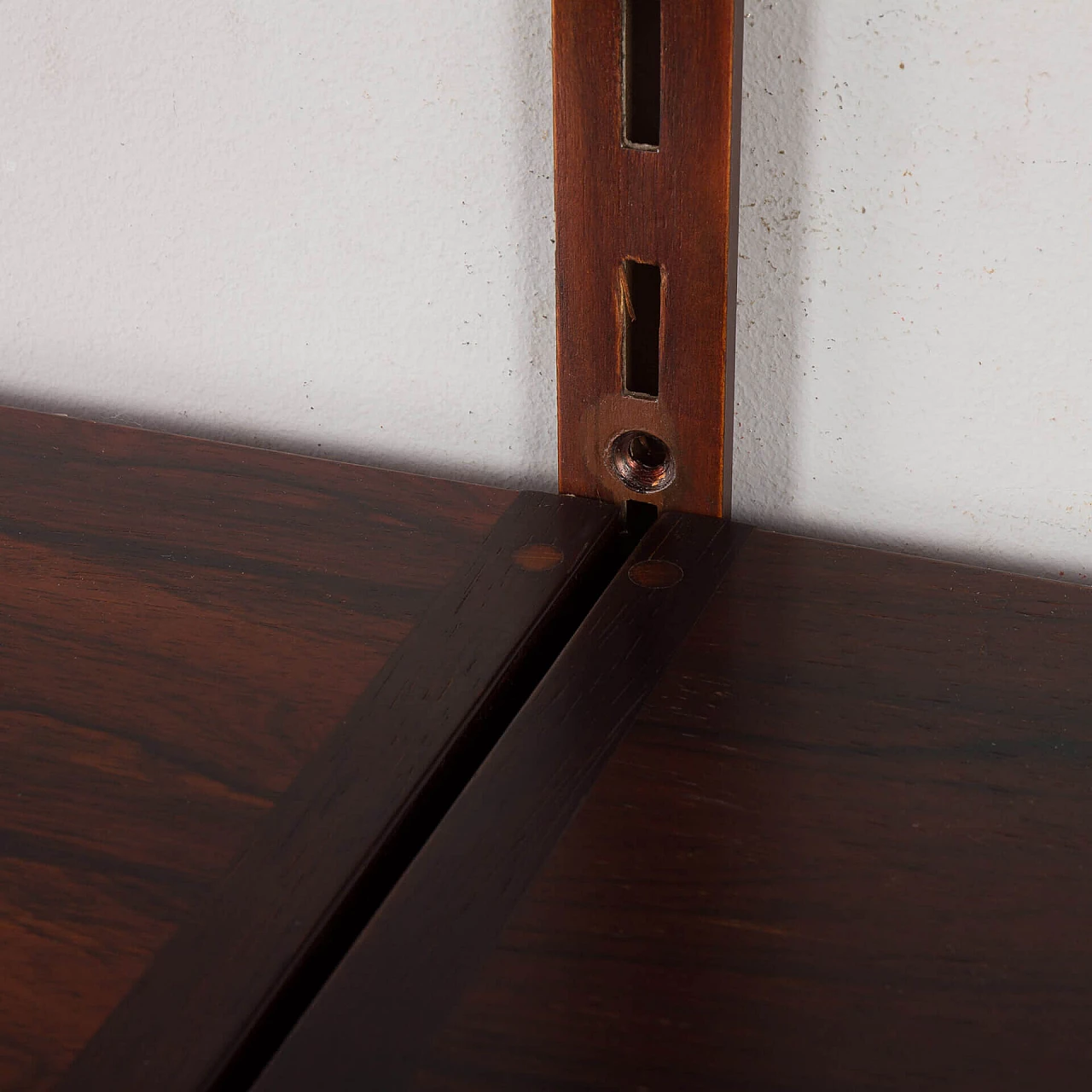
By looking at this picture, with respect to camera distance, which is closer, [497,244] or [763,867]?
[763,867]

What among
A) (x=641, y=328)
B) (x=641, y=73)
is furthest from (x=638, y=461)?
(x=641, y=73)

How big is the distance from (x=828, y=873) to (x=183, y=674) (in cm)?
25

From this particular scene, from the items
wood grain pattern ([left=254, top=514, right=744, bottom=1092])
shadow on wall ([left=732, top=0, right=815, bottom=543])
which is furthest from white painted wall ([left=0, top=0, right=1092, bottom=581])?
wood grain pattern ([left=254, top=514, right=744, bottom=1092])

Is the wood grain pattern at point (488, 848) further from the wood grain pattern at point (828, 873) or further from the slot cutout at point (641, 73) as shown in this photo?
the slot cutout at point (641, 73)

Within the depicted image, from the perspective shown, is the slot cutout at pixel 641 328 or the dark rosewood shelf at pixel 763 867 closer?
the dark rosewood shelf at pixel 763 867

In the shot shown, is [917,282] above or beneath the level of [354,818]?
above

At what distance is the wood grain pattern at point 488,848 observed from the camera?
0.38m

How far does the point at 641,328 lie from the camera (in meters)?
0.61

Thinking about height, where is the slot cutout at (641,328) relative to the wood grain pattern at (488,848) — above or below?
above

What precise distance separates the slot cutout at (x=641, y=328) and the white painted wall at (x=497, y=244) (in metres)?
0.04

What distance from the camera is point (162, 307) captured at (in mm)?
730

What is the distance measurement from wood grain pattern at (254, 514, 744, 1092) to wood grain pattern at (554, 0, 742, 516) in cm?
5

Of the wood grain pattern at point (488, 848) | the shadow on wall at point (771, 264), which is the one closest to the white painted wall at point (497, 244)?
the shadow on wall at point (771, 264)

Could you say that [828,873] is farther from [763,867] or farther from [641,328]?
→ [641,328]
